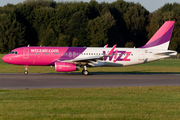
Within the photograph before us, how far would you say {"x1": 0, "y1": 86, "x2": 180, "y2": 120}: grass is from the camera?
37.4 ft

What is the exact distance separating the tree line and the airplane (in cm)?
4463

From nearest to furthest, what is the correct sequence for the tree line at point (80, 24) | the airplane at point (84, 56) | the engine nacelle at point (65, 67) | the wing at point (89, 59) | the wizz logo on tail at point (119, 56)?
the engine nacelle at point (65, 67) < the wing at point (89, 59) < the airplane at point (84, 56) < the wizz logo on tail at point (119, 56) < the tree line at point (80, 24)

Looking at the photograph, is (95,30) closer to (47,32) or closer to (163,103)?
(47,32)

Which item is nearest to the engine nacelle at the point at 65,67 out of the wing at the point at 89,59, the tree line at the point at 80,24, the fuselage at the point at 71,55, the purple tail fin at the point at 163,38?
the wing at the point at 89,59

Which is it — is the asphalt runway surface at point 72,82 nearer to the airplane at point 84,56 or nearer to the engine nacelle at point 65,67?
the engine nacelle at point 65,67

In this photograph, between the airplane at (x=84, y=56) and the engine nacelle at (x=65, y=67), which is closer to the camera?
the engine nacelle at (x=65, y=67)

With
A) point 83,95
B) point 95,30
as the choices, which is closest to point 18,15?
point 95,30

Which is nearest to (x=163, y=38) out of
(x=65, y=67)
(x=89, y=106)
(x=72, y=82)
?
(x=65, y=67)

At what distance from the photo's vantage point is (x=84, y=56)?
3172 centimetres

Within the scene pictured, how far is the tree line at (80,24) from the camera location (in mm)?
86750

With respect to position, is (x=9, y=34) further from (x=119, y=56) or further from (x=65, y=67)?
(x=65, y=67)

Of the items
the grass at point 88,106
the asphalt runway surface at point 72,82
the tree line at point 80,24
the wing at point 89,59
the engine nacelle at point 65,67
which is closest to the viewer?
the grass at point 88,106

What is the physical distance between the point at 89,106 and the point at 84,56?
1868 centimetres

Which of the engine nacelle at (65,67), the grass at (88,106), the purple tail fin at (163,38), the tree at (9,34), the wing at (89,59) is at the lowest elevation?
the grass at (88,106)
